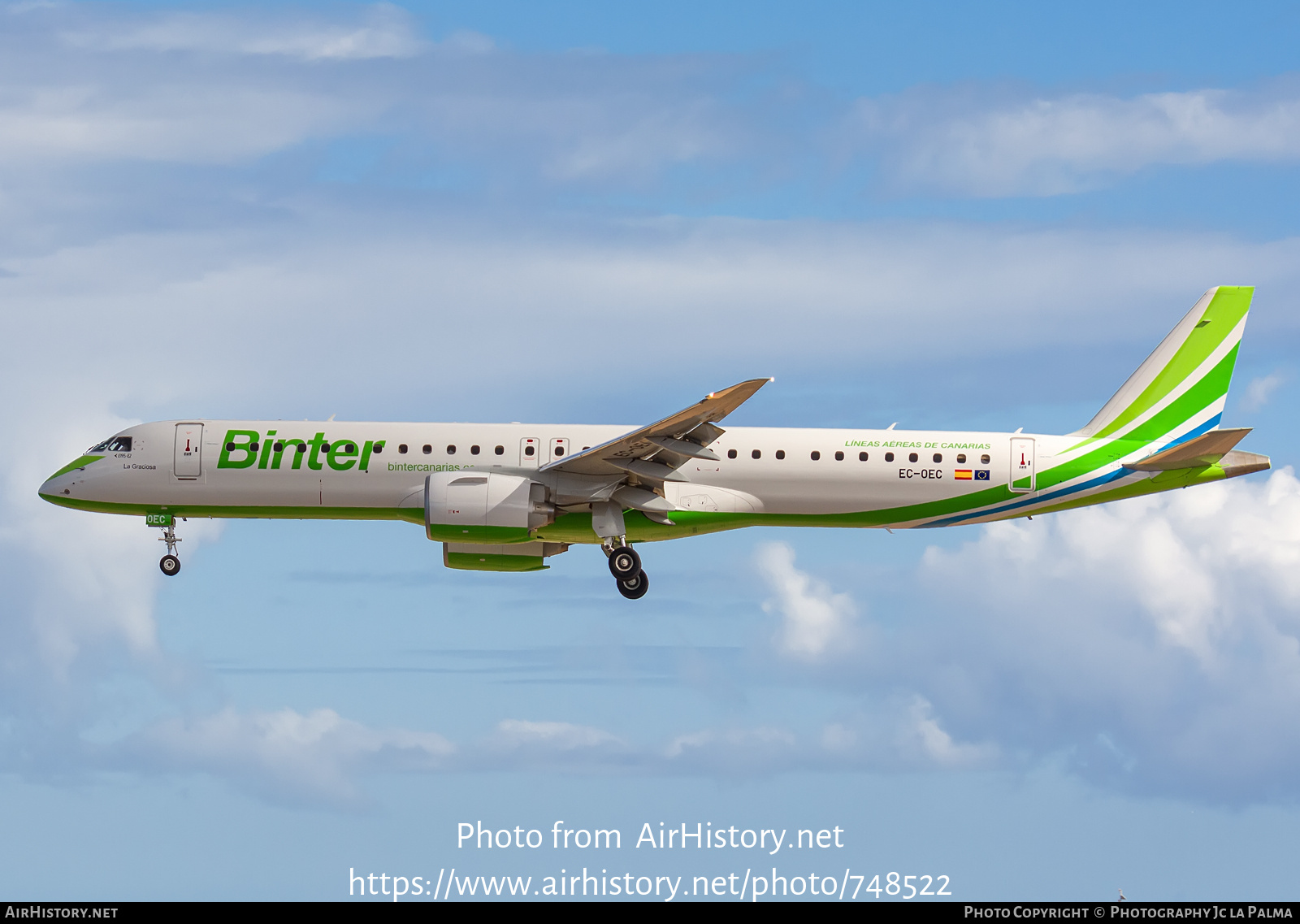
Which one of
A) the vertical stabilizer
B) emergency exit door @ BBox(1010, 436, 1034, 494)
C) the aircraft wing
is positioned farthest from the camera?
A: the vertical stabilizer

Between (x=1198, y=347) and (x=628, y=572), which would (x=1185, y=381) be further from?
(x=628, y=572)

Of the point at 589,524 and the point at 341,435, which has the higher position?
the point at 341,435

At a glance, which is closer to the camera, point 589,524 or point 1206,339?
point 589,524

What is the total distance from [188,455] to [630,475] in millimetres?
12313

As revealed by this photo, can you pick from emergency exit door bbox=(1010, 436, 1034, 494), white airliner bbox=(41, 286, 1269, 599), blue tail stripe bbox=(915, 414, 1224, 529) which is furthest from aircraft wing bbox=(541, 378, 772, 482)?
emergency exit door bbox=(1010, 436, 1034, 494)

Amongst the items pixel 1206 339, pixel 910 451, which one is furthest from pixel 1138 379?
pixel 910 451

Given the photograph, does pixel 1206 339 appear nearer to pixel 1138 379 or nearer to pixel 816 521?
pixel 1138 379

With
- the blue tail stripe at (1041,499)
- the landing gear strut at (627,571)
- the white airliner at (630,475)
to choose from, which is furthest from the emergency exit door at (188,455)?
the blue tail stripe at (1041,499)

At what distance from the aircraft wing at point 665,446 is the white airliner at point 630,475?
94 mm

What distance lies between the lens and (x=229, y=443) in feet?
131

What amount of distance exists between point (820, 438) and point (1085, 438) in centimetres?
765

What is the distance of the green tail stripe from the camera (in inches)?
1619

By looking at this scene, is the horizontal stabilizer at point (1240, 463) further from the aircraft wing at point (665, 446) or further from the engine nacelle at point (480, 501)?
the engine nacelle at point (480, 501)

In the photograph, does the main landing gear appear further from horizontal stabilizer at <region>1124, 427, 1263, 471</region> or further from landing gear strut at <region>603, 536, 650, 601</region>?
horizontal stabilizer at <region>1124, 427, 1263, 471</region>
